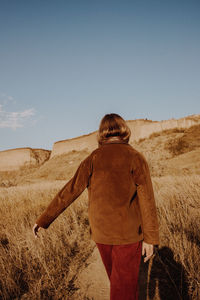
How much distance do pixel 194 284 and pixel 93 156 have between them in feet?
6.53

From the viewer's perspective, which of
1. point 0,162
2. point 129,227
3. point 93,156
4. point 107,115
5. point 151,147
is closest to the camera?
point 129,227

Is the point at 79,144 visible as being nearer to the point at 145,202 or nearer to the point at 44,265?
the point at 44,265

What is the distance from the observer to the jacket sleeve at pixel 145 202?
1.42 m

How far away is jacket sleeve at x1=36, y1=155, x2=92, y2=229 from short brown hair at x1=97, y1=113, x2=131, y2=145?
0.77ft

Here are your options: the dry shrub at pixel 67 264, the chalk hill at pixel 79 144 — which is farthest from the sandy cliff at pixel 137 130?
the dry shrub at pixel 67 264

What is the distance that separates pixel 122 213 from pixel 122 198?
0.37 ft

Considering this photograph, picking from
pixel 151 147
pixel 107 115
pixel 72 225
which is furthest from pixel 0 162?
pixel 107 115

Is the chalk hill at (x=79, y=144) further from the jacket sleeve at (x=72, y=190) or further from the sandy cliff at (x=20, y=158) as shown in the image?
the jacket sleeve at (x=72, y=190)

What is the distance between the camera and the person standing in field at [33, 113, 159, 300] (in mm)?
1402

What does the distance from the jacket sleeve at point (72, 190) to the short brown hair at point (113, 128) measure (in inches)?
9.2

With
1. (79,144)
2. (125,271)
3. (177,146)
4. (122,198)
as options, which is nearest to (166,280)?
(125,271)

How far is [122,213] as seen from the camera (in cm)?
142

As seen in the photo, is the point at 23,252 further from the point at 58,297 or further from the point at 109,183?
the point at 109,183

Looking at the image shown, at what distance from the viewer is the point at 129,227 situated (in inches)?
55.4
